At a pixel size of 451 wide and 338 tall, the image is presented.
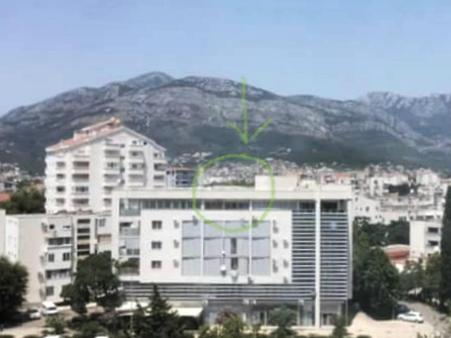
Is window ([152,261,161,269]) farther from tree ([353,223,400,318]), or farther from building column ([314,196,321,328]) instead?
tree ([353,223,400,318])

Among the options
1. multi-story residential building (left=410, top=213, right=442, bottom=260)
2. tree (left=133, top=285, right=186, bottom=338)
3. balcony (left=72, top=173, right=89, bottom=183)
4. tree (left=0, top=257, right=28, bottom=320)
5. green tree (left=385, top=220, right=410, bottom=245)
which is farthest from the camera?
green tree (left=385, top=220, right=410, bottom=245)

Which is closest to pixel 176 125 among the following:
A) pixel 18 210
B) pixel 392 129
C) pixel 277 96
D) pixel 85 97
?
pixel 85 97

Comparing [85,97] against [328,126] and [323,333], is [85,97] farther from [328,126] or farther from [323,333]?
[323,333]

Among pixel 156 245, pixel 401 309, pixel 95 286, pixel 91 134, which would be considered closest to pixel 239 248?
pixel 156 245

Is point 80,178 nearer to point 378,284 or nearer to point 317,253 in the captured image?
→ point 317,253

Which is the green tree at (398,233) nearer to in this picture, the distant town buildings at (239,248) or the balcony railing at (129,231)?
the distant town buildings at (239,248)

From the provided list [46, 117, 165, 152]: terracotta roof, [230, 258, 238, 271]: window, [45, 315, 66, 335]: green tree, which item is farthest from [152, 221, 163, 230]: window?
[46, 117, 165, 152]: terracotta roof

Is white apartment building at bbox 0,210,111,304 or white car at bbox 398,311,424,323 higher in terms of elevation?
white apartment building at bbox 0,210,111,304
